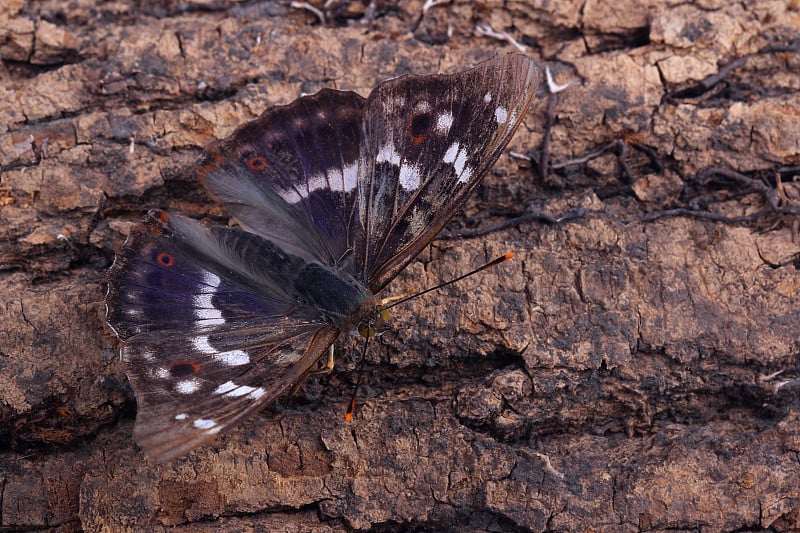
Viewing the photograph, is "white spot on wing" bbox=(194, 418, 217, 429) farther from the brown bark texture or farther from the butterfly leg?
the butterfly leg

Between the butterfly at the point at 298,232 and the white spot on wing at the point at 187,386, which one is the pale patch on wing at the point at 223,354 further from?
the white spot on wing at the point at 187,386

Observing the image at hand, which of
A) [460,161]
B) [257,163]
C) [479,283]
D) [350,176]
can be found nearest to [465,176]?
[460,161]

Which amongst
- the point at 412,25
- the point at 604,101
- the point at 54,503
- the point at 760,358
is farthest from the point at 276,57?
the point at 760,358

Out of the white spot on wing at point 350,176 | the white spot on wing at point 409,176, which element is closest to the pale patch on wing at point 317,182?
the white spot on wing at point 350,176

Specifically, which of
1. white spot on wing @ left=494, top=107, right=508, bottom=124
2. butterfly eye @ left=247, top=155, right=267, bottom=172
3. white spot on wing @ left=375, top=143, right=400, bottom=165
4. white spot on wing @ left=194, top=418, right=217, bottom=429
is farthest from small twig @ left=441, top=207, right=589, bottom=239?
white spot on wing @ left=194, top=418, right=217, bottom=429

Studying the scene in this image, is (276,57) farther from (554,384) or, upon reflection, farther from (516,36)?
(554,384)

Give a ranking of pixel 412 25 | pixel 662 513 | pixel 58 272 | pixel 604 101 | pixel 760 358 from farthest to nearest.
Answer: pixel 412 25
pixel 604 101
pixel 58 272
pixel 760 358
pixel 662 513
